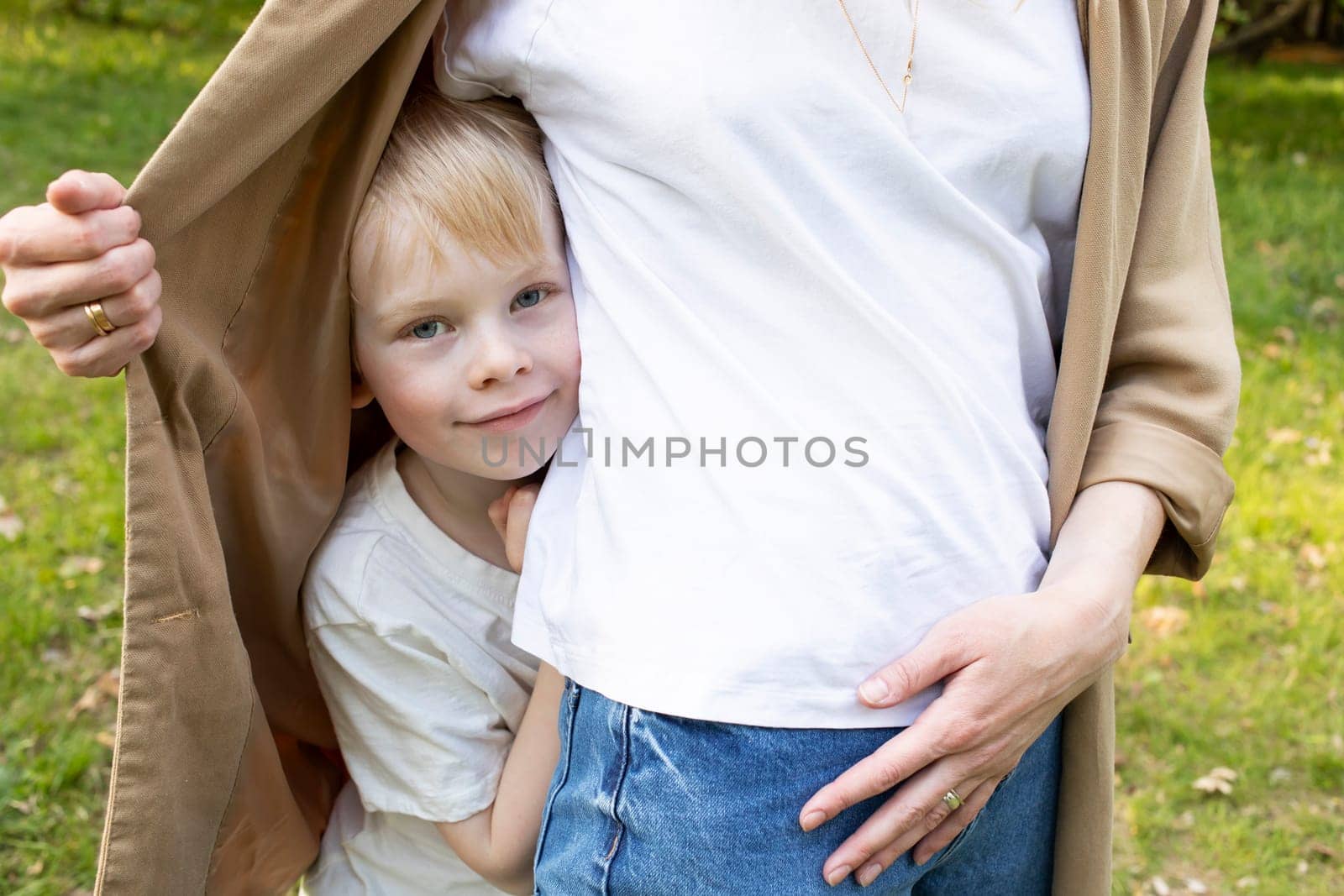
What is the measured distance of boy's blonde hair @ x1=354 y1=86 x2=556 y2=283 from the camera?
1712 mm

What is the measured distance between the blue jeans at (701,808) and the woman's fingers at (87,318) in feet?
2.23

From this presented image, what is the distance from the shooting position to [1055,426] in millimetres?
1638

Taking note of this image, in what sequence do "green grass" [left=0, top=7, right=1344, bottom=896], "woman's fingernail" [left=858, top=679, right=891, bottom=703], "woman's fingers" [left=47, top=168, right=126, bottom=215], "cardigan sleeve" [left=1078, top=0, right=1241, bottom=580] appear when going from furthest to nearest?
"green grass" [left=0, top=7, right=1344, bottom=896] < "cardigan sleeve" [left=1078, top=0, right=1241, bottom=580] < "woman's fingernail" [left=858, top=679, right=891, bottom=703] < "woman's fingers" [left=47, top=168, right=126, bottom=215]

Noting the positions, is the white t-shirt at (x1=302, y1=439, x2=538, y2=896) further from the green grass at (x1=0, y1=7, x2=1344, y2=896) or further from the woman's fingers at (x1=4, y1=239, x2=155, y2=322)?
the green grass at (x1=0, y1=7, x2=1344, y2=896)

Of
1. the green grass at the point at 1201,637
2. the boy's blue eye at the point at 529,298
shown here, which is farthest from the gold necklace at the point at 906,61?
the green grass at the point at 1201,637

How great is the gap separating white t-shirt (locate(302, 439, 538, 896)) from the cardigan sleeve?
92cm

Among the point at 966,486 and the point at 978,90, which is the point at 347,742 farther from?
the point at 978,90

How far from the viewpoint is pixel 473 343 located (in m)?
1.75

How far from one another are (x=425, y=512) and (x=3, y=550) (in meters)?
2.48

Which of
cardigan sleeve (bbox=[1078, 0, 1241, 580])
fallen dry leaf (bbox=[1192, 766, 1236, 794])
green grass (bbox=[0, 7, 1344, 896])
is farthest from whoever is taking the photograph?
fallen dry leaf (bbox=[1192, 766, 1236, 794])

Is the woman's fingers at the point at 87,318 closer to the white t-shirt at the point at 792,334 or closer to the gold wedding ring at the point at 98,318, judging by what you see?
the gold wedding ring at the point at 98,318

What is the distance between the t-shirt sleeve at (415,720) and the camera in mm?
1865

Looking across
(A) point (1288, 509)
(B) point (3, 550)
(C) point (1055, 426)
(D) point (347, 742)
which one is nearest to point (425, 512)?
(D) point (347, 742)

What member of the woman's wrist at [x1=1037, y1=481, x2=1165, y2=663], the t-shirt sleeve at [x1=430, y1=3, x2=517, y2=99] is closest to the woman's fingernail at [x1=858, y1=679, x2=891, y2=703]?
the woman's wrist at [x1=1037, y1=481, x2=1165, y2=663]
